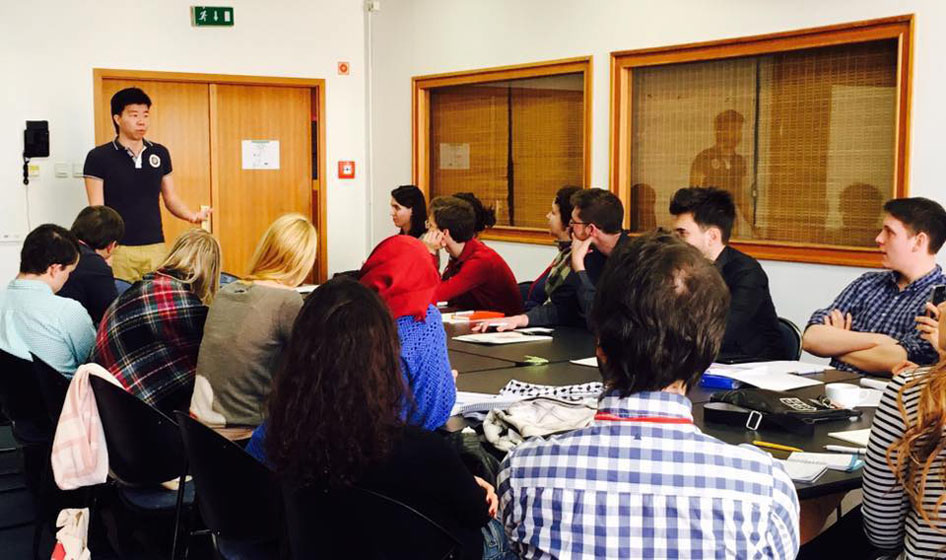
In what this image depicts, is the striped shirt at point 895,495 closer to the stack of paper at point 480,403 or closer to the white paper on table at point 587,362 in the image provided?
the stack of paper at point 480,403

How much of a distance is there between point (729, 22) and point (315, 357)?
471 centimetres

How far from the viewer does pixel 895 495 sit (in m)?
2.07

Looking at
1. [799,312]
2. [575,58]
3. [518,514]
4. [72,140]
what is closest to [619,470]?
[518,514]

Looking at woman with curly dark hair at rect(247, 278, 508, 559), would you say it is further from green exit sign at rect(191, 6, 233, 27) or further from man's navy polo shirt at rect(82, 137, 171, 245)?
green exit sign at rect(191, 6, 233, 27)

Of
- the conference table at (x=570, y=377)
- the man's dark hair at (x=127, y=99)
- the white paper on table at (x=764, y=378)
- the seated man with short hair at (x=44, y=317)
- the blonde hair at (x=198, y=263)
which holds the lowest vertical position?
the conference table at (x=570, y=377)

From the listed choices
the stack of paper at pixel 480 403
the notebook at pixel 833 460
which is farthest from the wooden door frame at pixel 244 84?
the notebook at pixel 833 460

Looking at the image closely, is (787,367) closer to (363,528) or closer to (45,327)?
(363,528)

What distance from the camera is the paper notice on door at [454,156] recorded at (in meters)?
8.38

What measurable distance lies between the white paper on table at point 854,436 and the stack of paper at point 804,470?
0.26 metres

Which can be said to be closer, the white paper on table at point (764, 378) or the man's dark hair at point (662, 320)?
the man's dark hair at point (662, 320)

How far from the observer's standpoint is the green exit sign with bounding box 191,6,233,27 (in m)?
8.07

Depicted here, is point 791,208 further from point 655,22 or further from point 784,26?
point 655,22

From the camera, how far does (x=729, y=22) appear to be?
6.10 metres

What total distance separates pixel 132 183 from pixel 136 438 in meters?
4.43
